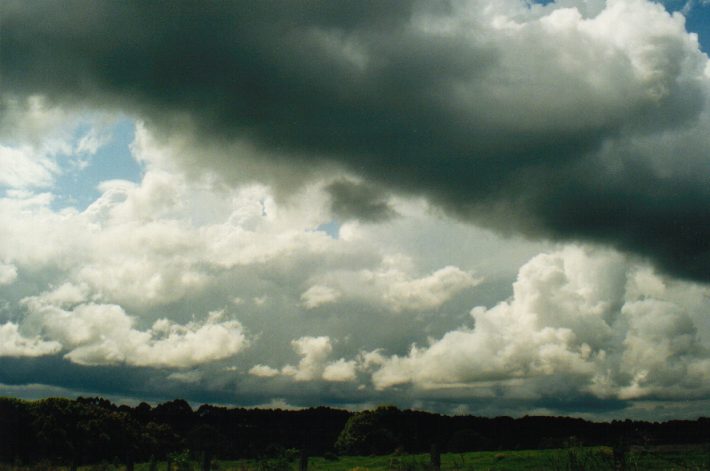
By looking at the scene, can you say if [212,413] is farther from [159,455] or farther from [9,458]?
[9,458]

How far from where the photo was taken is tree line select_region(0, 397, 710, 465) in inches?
1053

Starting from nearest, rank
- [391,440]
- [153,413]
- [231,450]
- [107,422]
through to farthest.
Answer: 1. [107,422]
2. [231,450]
3. [391,440]
4. [153,413]

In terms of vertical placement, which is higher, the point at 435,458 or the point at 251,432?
the point at 435,458

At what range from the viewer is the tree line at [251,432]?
2674cm

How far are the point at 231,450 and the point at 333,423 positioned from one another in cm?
8338

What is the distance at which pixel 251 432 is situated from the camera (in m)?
129

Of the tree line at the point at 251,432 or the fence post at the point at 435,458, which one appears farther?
the tree line at the point at 251,432

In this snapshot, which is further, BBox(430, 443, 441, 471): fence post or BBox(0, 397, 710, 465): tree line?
BBox(0, 397, 710, 465): tree line

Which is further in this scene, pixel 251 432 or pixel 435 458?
pixel 251 432

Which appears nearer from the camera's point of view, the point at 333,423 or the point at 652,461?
the point at 652,461

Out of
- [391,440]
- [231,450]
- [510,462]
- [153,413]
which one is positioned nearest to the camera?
[510,462]

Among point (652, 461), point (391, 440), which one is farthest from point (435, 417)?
point (652, 461)

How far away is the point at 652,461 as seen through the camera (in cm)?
1380

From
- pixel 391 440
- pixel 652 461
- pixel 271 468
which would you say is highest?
pixel 652 461
